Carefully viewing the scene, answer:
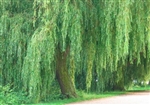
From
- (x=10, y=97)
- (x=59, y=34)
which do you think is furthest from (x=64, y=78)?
(x=10, y=97)

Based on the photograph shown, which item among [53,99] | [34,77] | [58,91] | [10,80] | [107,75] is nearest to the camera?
[34,77]

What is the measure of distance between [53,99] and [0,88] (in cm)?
266

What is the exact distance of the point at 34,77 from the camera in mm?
13570

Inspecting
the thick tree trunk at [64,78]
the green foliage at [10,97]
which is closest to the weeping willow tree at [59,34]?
the green foliage at [10,97]

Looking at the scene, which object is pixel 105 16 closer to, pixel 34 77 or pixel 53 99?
pixel 34 77

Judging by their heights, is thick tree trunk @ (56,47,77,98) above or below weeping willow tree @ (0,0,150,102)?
below

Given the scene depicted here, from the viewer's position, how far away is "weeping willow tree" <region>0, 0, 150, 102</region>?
44.6 feet

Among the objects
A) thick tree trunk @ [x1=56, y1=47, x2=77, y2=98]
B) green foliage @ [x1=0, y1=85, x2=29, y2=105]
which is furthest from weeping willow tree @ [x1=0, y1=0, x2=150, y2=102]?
thick tree trunk @ [x1=56, y1=47, x2=77, y2=98]

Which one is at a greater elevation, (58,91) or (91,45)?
(91,45)

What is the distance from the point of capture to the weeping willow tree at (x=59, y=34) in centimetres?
1360

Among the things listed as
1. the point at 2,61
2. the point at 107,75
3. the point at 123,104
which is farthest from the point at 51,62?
the point at 107,75

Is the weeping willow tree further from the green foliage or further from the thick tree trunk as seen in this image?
the thick tree trunk

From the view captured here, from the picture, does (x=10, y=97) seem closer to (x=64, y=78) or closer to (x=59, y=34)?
(x=59, y=34)

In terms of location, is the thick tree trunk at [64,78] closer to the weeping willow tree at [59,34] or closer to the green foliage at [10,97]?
the weeping willow tree at [59,34]
